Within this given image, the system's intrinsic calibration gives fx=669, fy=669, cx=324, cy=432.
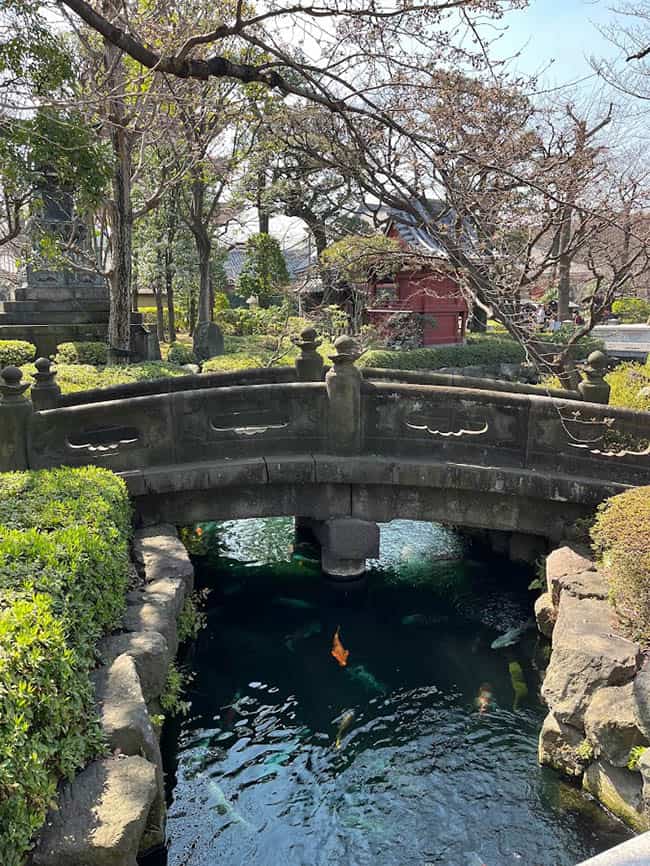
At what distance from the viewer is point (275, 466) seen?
321 inches

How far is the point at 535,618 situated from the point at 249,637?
3.51m

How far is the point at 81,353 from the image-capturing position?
16266mm

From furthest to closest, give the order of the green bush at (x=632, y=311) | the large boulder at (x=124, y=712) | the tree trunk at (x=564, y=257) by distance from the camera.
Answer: the green bush at (x=632, y=311)
the tree trunk at (x=564, y=257)
the large boulder at (x=124, y=712)

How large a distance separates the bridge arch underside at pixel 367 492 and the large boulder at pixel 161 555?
409 millimetres

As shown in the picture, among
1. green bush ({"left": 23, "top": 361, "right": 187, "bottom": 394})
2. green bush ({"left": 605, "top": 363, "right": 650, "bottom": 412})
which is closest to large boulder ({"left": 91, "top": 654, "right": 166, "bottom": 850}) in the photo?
green bush ({"left": 23, "top": 361, "right": 187, "bottom": 394})

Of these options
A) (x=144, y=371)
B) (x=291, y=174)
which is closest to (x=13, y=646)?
(x=144, y=371)

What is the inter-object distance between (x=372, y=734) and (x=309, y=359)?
4904mm

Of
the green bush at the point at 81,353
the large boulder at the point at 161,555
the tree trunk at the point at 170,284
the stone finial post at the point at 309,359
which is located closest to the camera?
the large boulder at the point at 161,555

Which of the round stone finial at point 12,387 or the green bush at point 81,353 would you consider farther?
the green bush at point 81,353

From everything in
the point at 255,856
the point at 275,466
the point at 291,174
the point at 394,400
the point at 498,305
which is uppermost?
the point at 291,174

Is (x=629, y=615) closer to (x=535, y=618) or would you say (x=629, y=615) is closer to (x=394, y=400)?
(x=535, y=618)

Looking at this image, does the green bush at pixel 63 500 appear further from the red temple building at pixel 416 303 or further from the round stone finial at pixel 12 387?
the red temple building at pixel 416 303

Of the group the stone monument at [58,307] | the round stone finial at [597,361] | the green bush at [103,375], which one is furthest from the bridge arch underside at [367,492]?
the stone monument at [58,307]

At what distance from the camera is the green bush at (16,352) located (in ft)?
49.5
